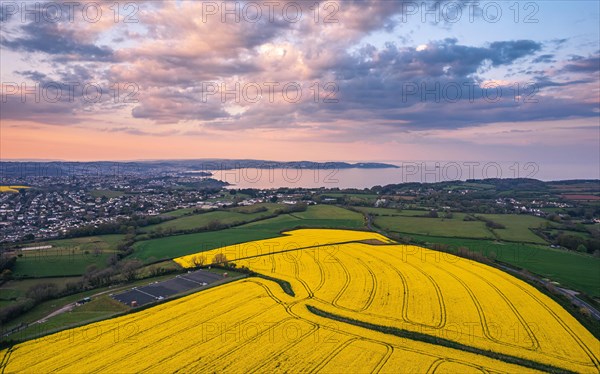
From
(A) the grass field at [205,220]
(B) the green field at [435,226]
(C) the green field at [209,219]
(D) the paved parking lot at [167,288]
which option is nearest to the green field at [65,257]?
(A) the grass field at [205,220]

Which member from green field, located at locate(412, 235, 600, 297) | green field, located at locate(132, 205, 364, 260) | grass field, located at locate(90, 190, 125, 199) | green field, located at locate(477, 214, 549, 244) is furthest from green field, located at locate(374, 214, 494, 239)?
grass field, located at locate(90, 190, 125, 199)

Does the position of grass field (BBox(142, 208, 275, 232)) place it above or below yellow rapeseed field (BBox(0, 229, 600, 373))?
above

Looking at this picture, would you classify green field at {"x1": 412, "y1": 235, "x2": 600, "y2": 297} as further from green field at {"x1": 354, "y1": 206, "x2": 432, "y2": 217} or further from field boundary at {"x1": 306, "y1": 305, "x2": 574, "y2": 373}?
field boundary at {"x1": 306, "y1": 305, "x2": 574, "y2": 373}

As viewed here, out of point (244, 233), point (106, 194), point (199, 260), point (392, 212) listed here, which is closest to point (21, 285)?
point (199, 260)

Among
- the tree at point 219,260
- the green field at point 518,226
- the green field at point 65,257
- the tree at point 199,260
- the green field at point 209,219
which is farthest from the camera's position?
the green field at point 209,219

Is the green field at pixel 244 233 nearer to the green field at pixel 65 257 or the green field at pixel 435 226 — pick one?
the green field at pixel 65 257

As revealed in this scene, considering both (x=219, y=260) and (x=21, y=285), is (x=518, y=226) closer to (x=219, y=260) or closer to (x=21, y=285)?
(x=219, y=260)
